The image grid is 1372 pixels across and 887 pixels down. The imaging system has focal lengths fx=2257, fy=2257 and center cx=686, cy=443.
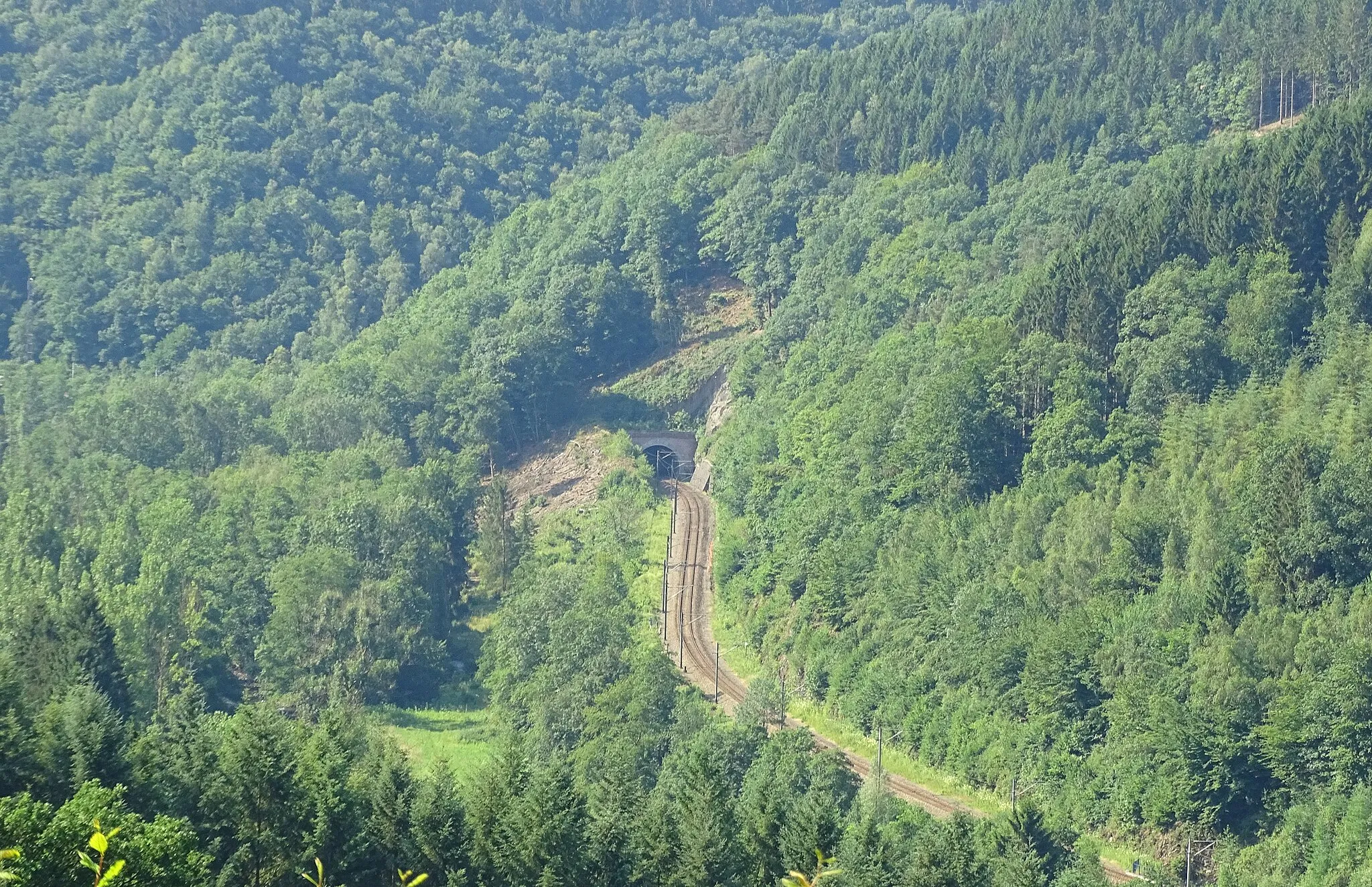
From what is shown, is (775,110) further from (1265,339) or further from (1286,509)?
(1286,509)

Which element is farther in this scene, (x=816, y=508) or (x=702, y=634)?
(x=816, y=508)

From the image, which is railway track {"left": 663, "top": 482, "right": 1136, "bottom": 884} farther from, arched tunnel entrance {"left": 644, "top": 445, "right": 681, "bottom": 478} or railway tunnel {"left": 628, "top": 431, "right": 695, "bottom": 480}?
railway tunnel {"left": 628, "top": 431, "right": 695, "bottom": 480}

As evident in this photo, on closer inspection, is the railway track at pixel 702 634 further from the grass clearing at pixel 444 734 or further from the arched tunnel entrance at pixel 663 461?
the grass clearing at pixel 444 734

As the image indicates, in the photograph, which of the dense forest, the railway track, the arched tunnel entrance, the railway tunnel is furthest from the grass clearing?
the railway tunnel

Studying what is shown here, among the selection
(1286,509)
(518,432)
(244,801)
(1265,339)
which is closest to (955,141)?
(518,432)

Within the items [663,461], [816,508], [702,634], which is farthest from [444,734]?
[663,461]

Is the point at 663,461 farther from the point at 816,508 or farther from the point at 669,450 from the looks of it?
the point at 816,508

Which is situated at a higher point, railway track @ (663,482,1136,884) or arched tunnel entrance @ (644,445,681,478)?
railway track @ (663,482,1136,884)
